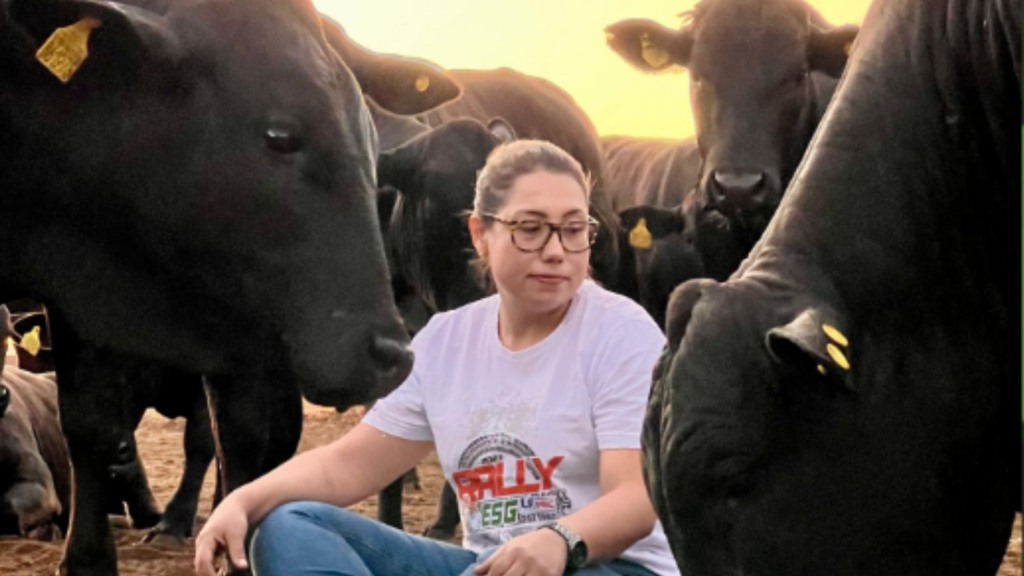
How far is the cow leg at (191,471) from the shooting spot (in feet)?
16.4

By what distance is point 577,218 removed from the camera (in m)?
2.45

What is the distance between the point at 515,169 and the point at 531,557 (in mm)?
700

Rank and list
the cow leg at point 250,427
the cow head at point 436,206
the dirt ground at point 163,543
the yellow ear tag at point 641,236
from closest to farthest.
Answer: the cow leg at point 250,427, the dirt ground at point 163,543, the cow head at point 436,206, the yellow ear tag at point 641,236

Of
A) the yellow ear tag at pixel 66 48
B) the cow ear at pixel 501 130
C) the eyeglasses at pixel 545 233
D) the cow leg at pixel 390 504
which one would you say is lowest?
the cow leg at pixel 390 504

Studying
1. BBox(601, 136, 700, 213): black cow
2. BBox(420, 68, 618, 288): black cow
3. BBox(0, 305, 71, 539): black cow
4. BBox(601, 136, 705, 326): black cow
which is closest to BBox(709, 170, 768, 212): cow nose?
BBox(601, 136, 705, 326): black cow

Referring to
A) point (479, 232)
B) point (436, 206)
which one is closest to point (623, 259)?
point (436, 206)

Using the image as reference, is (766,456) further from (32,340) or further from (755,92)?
(32,340)

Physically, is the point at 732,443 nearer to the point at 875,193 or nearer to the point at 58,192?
the point at 875,193

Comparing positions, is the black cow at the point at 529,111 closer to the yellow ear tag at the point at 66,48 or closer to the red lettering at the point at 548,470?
the yellow ear tag at the point at 66,48

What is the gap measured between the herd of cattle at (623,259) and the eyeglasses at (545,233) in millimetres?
550

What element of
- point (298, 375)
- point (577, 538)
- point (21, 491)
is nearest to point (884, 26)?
point (577, 538)

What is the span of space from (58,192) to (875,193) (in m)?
1.97

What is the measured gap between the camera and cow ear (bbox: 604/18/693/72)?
548 centimetres

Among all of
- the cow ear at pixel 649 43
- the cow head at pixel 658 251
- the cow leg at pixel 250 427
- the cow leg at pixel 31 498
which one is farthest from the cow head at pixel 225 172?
the cow head at pixel 658 251
